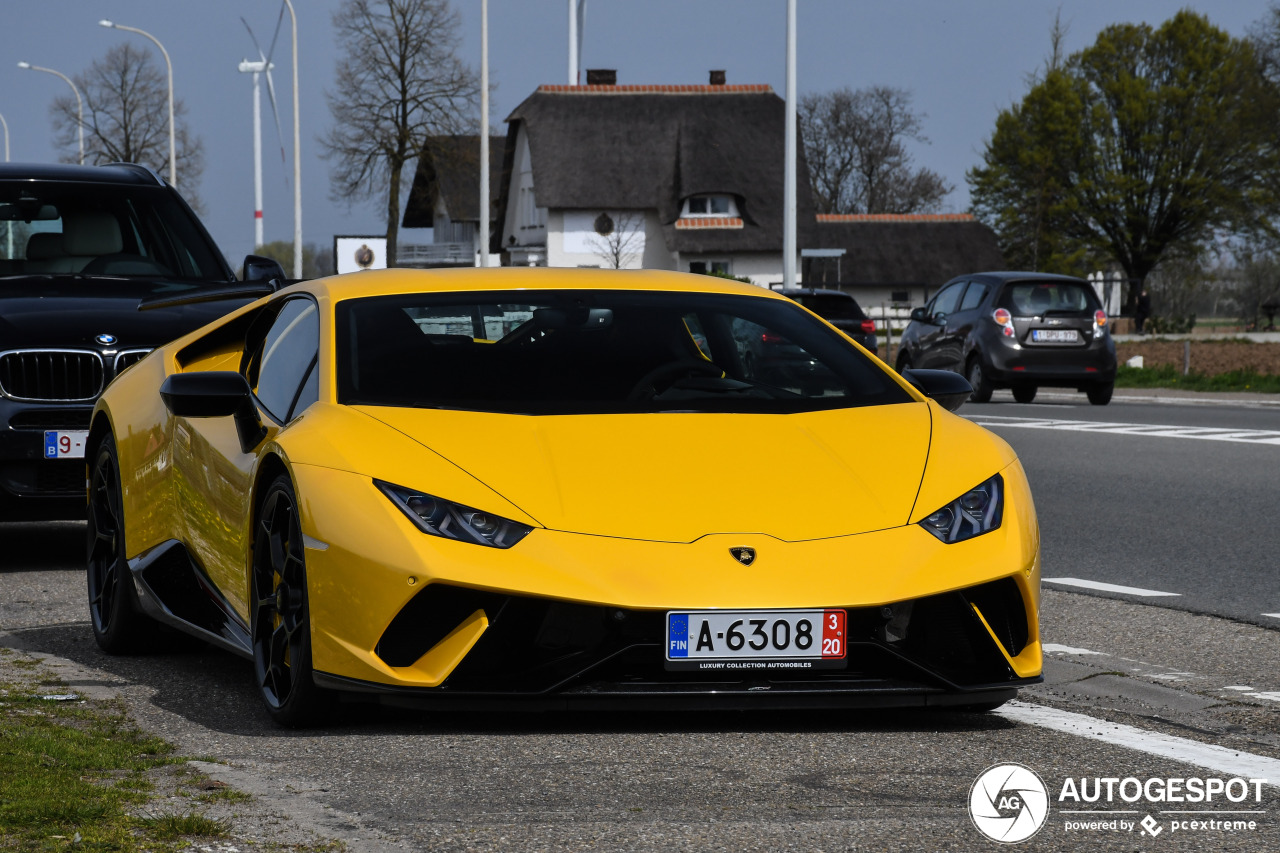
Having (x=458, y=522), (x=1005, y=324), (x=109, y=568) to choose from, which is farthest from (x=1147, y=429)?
(x=458, y=522)

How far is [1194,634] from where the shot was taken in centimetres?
692

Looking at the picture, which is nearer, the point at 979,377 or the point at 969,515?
the point at 969,515

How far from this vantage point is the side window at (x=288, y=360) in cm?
557

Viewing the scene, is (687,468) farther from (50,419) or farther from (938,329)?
(938,329)

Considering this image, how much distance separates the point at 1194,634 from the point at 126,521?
3.87 m

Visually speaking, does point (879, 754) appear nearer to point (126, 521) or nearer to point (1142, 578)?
point (126, 521)

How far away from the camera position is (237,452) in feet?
18.4

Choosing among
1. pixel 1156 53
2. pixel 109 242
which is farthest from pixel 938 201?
pixel 109 242

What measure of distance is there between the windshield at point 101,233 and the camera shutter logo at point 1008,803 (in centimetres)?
701

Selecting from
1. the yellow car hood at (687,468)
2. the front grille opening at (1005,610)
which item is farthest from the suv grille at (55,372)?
the front grille opening at (1005,610)

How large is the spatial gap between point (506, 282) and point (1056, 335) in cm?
1950

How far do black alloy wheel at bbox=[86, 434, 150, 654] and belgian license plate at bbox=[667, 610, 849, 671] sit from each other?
255 cm

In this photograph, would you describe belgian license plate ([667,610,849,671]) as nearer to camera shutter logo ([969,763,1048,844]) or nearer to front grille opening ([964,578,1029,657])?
front grille opening ([964,578,1029,657])

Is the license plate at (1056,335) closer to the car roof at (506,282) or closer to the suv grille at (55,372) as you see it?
the suv grille at (55,372)
